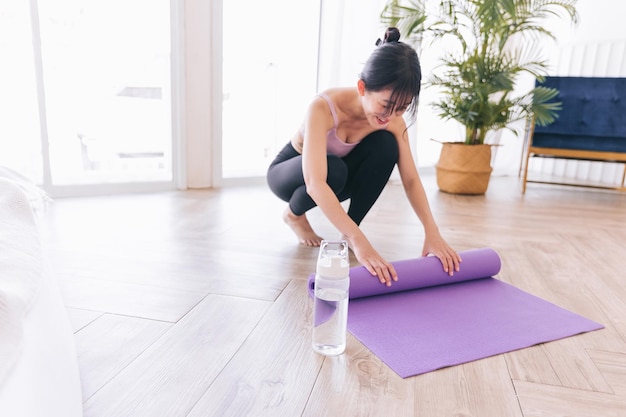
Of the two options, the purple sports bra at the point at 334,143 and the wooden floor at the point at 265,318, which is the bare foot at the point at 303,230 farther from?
the purple sports bra at the point at 334,143

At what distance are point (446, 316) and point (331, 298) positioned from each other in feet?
1.14

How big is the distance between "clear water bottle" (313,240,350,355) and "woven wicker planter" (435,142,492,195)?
6.91 ft

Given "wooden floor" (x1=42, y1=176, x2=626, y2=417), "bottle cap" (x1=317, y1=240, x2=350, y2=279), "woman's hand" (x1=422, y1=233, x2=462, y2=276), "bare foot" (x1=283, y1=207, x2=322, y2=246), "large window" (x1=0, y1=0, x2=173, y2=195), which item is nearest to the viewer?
"wooden floor" (x1=42, y1=176, x2=626, y2=417)

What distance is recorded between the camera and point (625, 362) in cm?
104

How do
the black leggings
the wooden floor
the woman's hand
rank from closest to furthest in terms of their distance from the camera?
1. the wooden floor
2. the woman's hand
3. the black leggings

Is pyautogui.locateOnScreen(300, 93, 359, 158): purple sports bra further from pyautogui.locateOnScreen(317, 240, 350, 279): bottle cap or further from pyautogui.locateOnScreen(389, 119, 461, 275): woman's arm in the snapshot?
pyautogui.locateOnScreen(317, 240, 350, 279): bottle cap

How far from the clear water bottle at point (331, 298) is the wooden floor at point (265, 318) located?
38 mm

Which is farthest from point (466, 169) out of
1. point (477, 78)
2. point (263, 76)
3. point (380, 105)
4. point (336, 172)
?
point (380, 105)

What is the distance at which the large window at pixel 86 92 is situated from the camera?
2.29m

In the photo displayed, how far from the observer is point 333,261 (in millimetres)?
977

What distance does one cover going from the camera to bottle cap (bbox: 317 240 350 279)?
98 cm

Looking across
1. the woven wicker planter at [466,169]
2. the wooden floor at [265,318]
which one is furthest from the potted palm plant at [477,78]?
the wooden floor at [265,318]

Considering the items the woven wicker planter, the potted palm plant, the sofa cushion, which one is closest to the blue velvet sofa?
the sofa cushion

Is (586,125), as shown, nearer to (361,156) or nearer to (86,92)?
(361,156)
